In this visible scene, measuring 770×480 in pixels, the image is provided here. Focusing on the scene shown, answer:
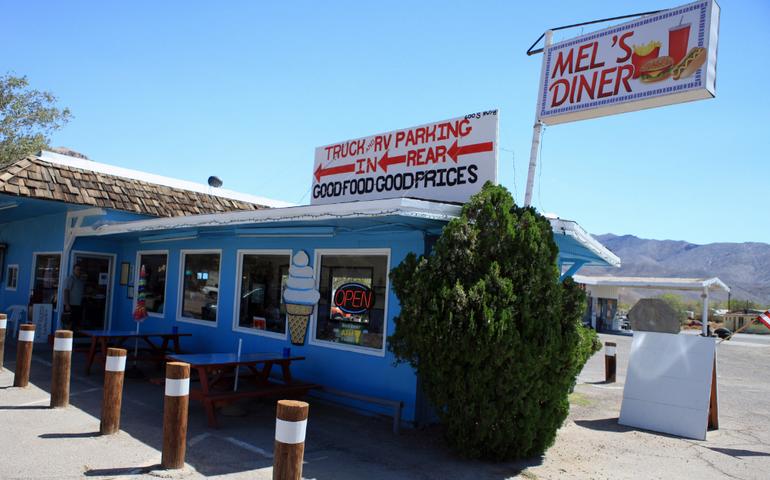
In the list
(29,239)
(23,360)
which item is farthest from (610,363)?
(29,239)

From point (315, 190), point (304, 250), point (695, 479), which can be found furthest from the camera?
point (315, 190)

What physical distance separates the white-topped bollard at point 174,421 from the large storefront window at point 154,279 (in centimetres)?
711

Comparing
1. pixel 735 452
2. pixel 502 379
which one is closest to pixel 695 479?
pixel 735 452

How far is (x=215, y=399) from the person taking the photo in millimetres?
6766

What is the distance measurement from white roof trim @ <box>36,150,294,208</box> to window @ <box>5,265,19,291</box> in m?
4.74

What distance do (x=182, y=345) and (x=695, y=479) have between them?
892 cm

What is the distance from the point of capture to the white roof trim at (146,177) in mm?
12164

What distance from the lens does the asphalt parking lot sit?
5.36 metres

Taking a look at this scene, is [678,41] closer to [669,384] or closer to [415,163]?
[415,163]

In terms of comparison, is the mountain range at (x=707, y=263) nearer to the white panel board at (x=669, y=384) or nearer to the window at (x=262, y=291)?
the white panel board at (x=669, y=384)

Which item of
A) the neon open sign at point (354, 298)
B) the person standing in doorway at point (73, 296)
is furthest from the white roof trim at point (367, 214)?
the person standing in doorway at point (73, 296)

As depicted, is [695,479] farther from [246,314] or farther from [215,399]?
[246,314]

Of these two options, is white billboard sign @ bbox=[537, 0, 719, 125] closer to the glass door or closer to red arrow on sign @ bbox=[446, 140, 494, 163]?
red arrow on sign @ bbox=[446, 140, 494, 163]

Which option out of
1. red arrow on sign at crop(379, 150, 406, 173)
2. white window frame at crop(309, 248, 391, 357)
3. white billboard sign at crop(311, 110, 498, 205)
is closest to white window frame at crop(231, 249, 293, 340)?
white window frame at crop(309, 248, 391, 357)
